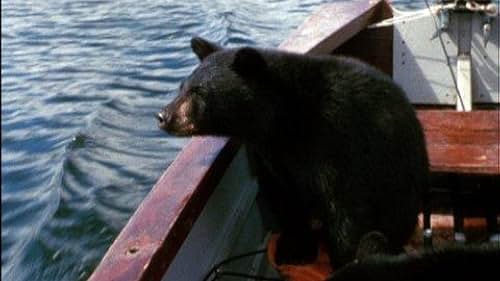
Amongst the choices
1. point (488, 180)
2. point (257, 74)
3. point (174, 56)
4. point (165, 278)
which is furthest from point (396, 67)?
point (174, 56)

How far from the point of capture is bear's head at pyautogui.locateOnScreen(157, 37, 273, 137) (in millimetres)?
2461

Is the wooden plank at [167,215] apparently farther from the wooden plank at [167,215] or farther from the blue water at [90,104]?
the blue water at [90,104]

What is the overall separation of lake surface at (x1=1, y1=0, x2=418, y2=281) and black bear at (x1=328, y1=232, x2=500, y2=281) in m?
0.79

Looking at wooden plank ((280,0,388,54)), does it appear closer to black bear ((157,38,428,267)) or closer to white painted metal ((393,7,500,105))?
white painted metal ((393,7,500,105))

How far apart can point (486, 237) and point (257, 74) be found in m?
1.41

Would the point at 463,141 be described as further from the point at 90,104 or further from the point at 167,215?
the point at 90,104

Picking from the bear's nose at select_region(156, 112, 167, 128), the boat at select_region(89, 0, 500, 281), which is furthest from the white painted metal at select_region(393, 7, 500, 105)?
the bear's nose at select_region(156, 112, 167, 128)

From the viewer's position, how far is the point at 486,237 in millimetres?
3240

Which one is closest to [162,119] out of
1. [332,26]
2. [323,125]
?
[323,125]

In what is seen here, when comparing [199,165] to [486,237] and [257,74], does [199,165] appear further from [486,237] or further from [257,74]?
[486,237]

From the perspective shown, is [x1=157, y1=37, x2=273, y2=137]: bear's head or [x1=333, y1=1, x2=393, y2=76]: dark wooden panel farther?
[x1=333, y1=1, x2=393, y2=76]: dark wooden panel

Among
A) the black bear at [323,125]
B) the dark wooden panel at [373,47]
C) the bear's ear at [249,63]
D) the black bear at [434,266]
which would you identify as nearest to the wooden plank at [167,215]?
the black bear at [323,125]

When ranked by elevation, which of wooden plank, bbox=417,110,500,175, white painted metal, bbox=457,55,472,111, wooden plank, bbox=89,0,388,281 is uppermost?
wooden plank, bbox=89,0,388,281

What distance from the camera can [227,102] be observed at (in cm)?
246
